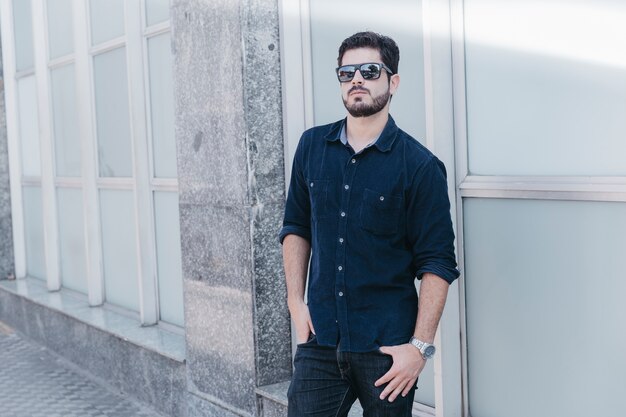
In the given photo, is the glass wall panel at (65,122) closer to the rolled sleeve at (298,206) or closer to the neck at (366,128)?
the rolled sleeve at (298,206)

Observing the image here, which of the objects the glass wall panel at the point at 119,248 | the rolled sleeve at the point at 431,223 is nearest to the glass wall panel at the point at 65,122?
the glass wall panel at the point at 119,248

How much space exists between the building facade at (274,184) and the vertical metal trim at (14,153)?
57cm

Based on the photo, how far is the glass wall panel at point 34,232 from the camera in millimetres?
9336

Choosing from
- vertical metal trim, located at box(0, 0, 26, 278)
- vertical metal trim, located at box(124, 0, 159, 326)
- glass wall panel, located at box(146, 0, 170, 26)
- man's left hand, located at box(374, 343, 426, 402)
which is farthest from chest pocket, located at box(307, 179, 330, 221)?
vertical metal trim, located at box(0, 0, 26, 278)

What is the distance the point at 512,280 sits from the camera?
3.75 metres

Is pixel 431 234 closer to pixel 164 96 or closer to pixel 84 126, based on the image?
pixel 164 96

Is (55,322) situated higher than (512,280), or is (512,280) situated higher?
(512,280)

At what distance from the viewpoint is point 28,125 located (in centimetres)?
947

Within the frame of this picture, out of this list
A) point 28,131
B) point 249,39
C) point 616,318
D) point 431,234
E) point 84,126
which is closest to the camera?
point 431,234

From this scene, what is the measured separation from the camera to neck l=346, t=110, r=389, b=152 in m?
3.19

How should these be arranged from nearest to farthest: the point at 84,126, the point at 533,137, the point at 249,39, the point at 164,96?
the point at 533,137, the point at 249,39, the point at 164,96, the point at 84,126

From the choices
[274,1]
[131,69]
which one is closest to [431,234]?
[274,1]

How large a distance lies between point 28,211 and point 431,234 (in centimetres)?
740

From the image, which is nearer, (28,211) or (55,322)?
(55,322)
